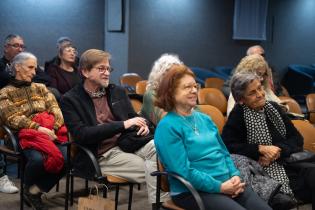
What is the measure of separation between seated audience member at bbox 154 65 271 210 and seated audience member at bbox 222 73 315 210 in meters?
0.50

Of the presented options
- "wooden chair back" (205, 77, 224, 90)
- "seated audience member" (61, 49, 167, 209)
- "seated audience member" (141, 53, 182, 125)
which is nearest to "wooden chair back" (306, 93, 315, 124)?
"wooden chair back" (205, 77, 224, 90)

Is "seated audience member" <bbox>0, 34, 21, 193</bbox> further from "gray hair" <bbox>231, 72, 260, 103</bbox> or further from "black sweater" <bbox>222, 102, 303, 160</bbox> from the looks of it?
"gray hair" <bbox>231, 72, 260, 103</bbox>

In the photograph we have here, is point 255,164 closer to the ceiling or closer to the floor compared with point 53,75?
closer to the floor

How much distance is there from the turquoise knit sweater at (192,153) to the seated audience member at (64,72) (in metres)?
2.53

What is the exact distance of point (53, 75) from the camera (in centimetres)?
496

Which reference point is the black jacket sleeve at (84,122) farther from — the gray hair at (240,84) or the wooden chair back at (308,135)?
the wooden chair back at (308,135)

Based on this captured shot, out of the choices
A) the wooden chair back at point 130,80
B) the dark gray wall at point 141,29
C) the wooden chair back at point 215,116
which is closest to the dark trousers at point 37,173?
the wooden chair back at point 215,116

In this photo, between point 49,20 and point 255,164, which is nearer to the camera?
point 255,164

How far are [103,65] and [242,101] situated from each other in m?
0.95

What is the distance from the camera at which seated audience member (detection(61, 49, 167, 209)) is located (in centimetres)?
316

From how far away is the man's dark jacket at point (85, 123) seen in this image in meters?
3.13

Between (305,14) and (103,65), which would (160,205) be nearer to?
(103,65)

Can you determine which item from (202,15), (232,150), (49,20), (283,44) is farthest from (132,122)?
(283,44)

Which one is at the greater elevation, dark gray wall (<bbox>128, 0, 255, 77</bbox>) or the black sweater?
dark gray wall (<bbox>128, 0, 255, 77</bbox>)
